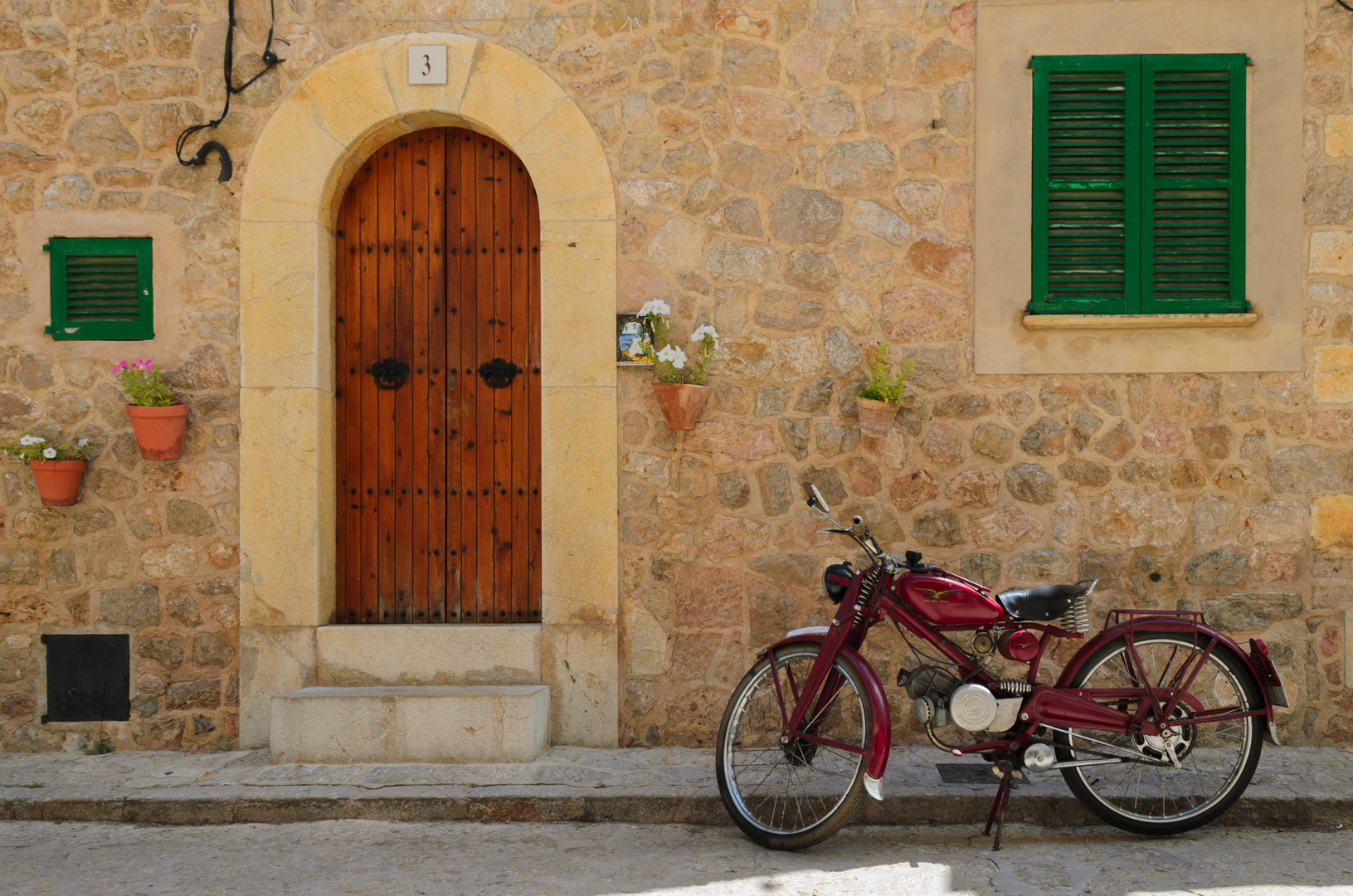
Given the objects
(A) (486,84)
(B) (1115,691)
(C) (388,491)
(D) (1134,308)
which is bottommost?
(B) (1115,691)

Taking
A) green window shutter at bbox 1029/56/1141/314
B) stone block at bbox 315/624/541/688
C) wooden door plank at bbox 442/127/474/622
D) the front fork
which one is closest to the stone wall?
green window shutter at bbox 1029/56/1141/314

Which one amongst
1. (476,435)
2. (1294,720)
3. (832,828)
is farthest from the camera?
(476,435)

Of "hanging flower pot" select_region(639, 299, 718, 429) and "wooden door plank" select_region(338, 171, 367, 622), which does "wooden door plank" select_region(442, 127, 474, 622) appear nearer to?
"wooden door plank" select_region(338, 171, 367, 622)

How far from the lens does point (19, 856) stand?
365 centimetres

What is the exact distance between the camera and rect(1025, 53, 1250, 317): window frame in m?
4.73

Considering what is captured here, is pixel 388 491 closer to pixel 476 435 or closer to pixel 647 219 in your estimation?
pixel 476 435

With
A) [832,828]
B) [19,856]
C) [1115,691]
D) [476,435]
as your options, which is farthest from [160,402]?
[1115,691]

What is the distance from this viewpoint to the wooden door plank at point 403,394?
199 inches

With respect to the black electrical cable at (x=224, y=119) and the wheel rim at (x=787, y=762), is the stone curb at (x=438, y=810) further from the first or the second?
the black electrical cable at (x=224, y=119)

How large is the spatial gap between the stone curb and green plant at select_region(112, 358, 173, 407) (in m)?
1.84

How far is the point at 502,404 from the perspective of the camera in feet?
16.6

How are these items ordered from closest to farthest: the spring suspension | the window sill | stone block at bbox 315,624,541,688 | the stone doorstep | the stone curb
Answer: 1. the spring suspension
2. the stone curb
3. the stone doorstep
4. the window sill
5. stone block at bbox 315,624,541,688

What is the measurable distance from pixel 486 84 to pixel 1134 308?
3411 millimetres

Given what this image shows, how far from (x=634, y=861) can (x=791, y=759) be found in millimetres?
702
